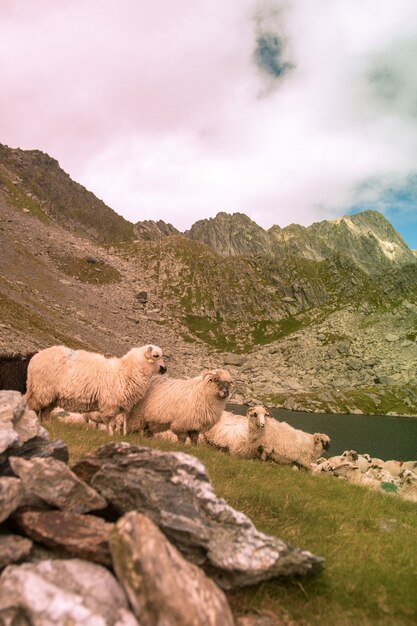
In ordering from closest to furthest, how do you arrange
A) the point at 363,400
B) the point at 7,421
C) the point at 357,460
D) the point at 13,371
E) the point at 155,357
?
the point at 7,421, the point at 155,357, the point at 13,371, the point at 357,460, the point at 363,400

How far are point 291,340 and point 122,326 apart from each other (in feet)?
215

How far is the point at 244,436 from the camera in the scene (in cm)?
2125

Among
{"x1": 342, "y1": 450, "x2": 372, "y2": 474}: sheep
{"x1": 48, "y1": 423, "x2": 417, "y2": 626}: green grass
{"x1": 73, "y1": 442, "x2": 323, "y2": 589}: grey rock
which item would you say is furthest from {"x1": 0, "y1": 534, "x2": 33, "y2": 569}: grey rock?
{"x1": 342, "y1": 450, "x2": 372, "y2": 474}: sheep

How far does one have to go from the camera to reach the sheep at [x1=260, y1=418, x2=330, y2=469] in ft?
70.9

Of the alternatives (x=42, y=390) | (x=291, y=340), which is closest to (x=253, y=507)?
(x=42, y=390)

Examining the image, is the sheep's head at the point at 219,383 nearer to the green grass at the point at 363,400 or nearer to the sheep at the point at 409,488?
the sheep at the point at 409,488

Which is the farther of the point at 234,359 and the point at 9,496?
the point at 234,359

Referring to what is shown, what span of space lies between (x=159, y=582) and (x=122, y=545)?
68 centimetres

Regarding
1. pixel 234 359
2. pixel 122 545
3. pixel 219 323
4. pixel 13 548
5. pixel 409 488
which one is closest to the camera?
pixel 122 545

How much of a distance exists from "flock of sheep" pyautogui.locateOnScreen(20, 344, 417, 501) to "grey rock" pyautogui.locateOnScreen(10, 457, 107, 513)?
10987mm

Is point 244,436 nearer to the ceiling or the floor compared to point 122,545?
nearer to the floor

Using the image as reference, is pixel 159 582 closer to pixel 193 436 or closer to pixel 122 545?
pixel 122 545

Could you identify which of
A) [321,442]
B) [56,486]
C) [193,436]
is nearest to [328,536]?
[56,486]

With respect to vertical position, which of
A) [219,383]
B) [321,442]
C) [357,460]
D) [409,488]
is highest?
[219,383]
